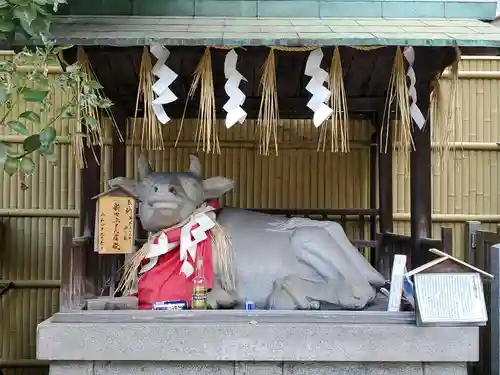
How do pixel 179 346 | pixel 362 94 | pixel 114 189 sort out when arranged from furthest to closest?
pixel 362 94 → pixel 114 189 → pixel 179 346

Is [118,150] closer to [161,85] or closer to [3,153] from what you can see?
[161,85]

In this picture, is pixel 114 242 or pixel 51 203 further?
pixel 51 203

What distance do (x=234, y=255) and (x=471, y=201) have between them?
2434 mm

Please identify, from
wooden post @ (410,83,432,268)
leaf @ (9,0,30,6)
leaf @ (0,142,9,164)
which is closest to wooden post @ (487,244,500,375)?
wooden post @ (410,83,432,268)

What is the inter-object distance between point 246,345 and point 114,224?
0.96m

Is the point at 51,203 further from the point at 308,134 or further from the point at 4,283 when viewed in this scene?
the point at 308,134

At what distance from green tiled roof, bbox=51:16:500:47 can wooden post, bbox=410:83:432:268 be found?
0.44 m

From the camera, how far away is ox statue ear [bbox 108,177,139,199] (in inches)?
131

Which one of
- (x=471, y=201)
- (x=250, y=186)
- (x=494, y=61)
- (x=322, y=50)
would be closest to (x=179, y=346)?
Result: (x=322, y=50)

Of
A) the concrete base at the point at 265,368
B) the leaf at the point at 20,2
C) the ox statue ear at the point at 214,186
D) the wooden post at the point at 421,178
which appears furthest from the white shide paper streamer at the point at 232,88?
the concrete base at the point at 265,368

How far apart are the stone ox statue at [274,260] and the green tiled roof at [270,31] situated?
0.87 m

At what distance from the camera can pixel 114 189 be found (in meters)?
3.24

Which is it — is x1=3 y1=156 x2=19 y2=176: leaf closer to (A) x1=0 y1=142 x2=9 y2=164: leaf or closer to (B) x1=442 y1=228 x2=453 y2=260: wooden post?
(A) x1=0 y1=142 x2=9 y2=164: leaf

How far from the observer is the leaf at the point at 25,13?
2445mm
